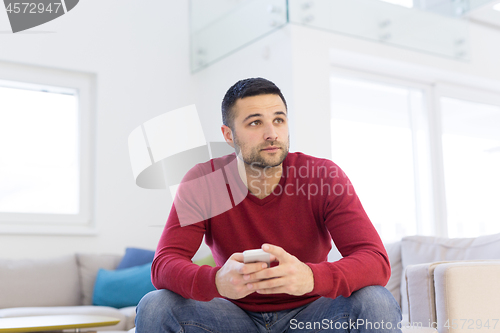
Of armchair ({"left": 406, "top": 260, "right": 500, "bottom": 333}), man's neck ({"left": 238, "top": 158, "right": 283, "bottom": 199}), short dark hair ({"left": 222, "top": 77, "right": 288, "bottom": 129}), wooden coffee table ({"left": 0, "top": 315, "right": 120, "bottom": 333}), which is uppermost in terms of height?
short dark hair ({"left": 222, "top": 77, "right": 288, "bottom": 129})

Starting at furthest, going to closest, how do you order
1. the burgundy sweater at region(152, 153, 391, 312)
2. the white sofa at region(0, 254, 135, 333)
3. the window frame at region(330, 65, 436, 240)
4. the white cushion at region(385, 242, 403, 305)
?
the window frame at region(330, 65, 436, 240), the white sofa at region(0, 254, 135, 333), the white cushion at region(385, 242, 403, 305), the burgundy sweater at region(152, 153, 391, 312)

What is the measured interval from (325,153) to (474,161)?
1737 mm

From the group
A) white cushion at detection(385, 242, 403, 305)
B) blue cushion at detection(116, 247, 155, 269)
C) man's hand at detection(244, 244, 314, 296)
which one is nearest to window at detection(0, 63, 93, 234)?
blue cushion at detection(116, 247, 155, 269)

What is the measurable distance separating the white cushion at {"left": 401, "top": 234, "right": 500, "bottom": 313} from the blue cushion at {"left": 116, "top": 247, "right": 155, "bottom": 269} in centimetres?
176

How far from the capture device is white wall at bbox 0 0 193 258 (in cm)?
378

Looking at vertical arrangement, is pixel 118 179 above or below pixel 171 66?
below

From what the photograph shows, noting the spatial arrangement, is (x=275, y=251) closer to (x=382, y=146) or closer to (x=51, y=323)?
(x=51, y=323)

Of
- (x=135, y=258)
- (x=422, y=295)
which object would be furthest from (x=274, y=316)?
(x=135, y=258)

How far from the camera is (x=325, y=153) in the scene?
3.27 metres

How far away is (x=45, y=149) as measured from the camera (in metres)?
3.92

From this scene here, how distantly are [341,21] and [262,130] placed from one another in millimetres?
2004

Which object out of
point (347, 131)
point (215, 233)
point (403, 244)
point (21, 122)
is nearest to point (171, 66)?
point (21, 122)

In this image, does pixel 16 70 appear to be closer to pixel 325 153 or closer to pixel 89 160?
pixel 89 160

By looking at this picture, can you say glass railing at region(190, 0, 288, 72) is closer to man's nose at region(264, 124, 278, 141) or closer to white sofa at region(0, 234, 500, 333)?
white sofa at region(0, 234, 500, 333)
